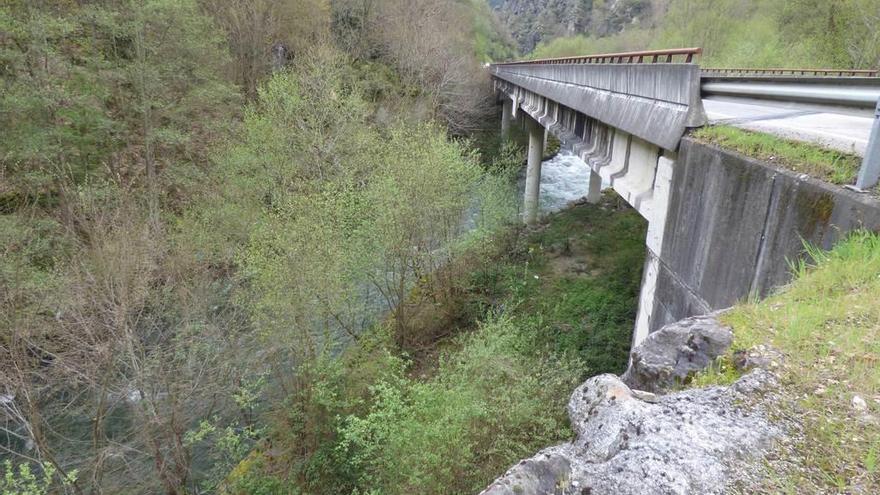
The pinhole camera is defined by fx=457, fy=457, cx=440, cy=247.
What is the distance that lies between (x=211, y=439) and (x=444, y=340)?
687 centimetres

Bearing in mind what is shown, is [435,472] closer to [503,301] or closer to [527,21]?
[503,301]

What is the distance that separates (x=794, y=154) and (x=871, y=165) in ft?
2.74

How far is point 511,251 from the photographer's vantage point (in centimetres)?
1880

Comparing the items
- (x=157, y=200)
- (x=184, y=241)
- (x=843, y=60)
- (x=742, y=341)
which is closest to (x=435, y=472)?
(x=742, y=341)

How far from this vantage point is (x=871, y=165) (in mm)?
3139

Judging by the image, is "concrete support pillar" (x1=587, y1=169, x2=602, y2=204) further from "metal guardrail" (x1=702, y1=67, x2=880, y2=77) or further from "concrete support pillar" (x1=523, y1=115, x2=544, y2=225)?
"metal guardrail" (x1=702, y1=67, x2=880, y2=77)

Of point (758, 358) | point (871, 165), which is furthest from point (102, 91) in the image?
point (871, 165)

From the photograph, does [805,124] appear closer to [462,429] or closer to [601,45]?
[462,429]

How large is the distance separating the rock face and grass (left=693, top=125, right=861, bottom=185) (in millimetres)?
1967

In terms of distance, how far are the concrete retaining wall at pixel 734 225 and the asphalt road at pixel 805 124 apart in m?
0.58

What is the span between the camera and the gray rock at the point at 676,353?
9.72 feet

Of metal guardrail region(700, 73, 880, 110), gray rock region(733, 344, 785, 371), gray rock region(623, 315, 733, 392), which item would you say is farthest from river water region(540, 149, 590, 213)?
gray rock region(733, 344, 785, 371)

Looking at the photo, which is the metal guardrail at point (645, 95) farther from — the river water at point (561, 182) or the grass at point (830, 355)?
the river water at point (561, 182)

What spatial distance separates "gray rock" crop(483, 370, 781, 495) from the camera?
2.05 meters
